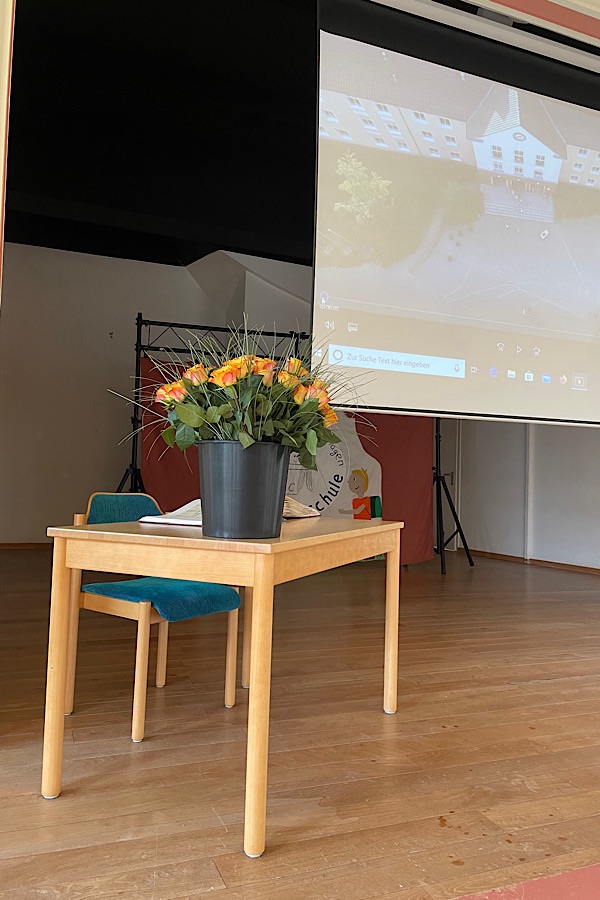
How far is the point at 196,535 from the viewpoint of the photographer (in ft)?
5.63

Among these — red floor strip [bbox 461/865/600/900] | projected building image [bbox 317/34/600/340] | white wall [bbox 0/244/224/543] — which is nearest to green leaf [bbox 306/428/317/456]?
red floor strip [bbox 461/865/600/900]

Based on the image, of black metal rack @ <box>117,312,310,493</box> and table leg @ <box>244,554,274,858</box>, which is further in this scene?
black metal rack @ <box>117,312,310,493</box>

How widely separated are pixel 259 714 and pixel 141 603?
0.65m

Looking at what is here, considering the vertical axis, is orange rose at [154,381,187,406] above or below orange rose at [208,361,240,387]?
below

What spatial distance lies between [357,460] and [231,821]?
4881mm

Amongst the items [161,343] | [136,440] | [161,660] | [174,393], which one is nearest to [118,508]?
[161,660]

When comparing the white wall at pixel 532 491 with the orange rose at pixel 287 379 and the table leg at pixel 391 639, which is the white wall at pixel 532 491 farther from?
the orange rose at pixel 287 379

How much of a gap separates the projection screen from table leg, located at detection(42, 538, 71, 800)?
5.51 feet

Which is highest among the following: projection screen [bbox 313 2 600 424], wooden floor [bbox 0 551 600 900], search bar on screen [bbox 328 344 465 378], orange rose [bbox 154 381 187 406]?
projection screen [bbox 313 2 600 424]

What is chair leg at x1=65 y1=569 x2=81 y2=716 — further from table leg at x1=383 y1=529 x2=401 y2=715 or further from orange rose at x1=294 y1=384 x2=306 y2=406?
table leg at x1=383 y1=529 x2=401 y2=715

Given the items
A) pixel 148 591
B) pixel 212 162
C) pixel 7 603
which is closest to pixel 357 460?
pixel 212 162

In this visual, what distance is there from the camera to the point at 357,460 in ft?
20.9

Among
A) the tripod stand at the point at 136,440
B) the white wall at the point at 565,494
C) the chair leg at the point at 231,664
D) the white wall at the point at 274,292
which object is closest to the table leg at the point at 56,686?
the chair leg at the point at 231,664

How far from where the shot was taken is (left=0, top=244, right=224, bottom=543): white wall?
7.21 meters
